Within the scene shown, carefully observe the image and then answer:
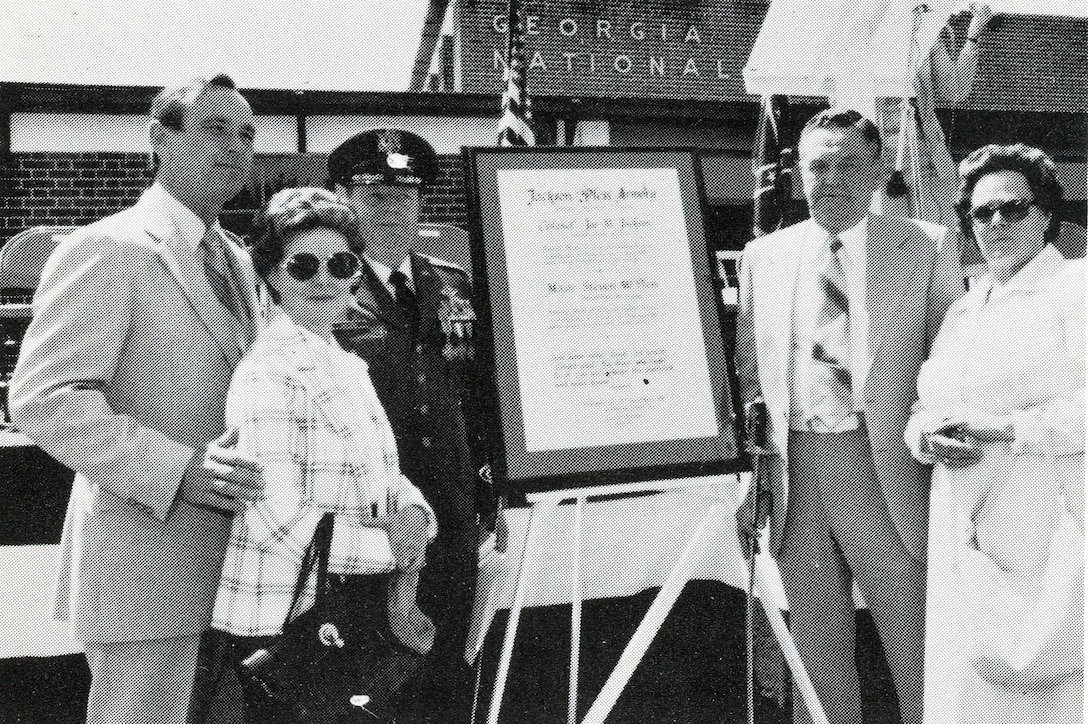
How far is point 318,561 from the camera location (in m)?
2.14

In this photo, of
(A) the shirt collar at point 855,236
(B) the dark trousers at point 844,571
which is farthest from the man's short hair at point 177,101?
(B) the dark trousers at point 844,571

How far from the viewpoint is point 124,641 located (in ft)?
6.75

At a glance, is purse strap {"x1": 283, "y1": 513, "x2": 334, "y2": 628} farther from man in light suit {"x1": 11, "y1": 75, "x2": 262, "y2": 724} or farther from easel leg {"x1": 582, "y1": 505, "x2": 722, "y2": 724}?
easel leg {"x1": 582, "y1": 505, "x2": 722, "y2": 724}

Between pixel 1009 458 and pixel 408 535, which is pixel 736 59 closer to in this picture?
pixel 1009 458

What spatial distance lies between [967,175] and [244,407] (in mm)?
1979

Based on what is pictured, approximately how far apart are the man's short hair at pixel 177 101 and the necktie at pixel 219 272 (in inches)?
11.3

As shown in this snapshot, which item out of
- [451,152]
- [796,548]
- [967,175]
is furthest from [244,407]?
[967,175]

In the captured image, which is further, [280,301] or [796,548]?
[796,548]

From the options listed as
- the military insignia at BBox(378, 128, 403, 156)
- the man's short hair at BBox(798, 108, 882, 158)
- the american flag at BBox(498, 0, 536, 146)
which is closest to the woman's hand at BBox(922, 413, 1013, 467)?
the man's short hair at BBox(798, 108, 882, 158)

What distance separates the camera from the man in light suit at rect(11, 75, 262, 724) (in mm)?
1961

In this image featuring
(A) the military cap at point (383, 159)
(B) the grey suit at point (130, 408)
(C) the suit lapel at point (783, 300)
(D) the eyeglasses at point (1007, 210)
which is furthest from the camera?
(C) the suit lapel at point (783, 300)

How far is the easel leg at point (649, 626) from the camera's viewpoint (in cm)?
216

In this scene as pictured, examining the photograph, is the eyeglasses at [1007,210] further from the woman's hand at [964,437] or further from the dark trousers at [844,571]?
the dark trousers at [844,571]

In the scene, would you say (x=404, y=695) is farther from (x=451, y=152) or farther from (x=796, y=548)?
(x=451, y=152)
